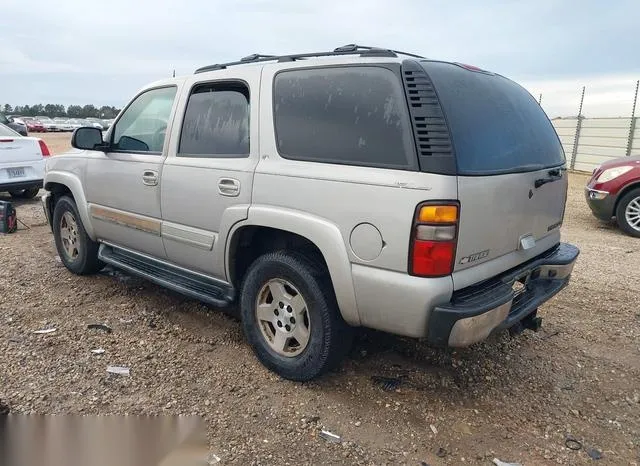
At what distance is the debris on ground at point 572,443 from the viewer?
272 cm

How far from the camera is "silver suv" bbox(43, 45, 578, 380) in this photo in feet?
8.46

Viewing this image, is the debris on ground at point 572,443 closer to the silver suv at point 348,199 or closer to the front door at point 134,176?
the silver suv at point 348,199

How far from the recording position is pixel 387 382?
3275mm

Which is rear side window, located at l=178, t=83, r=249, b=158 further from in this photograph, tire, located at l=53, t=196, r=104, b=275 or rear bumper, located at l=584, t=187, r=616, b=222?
rear bumper, located at l=584, t=187, r=616, b=222

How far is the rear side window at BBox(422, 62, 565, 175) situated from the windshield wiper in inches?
2.2

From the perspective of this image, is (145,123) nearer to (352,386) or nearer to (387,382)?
(352,386)

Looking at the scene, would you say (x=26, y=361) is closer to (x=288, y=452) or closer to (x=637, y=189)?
(x=288, y=452)

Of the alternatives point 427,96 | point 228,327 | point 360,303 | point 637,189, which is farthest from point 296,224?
point 637,189

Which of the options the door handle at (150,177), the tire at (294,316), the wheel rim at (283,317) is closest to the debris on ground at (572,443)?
the tire at (294,316)

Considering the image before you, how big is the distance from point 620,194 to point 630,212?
31 centimetres

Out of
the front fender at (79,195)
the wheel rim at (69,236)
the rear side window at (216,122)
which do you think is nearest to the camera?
the rear side window at (216,122)

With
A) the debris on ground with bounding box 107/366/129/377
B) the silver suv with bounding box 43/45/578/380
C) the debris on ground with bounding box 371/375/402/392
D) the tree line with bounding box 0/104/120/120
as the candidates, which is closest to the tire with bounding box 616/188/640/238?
the silver suv with bounding box 43/45/578/380

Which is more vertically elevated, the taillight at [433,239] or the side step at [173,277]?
the taillight at [433,239]

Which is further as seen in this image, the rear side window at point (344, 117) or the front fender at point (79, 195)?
the front fender at point (79, 195)
